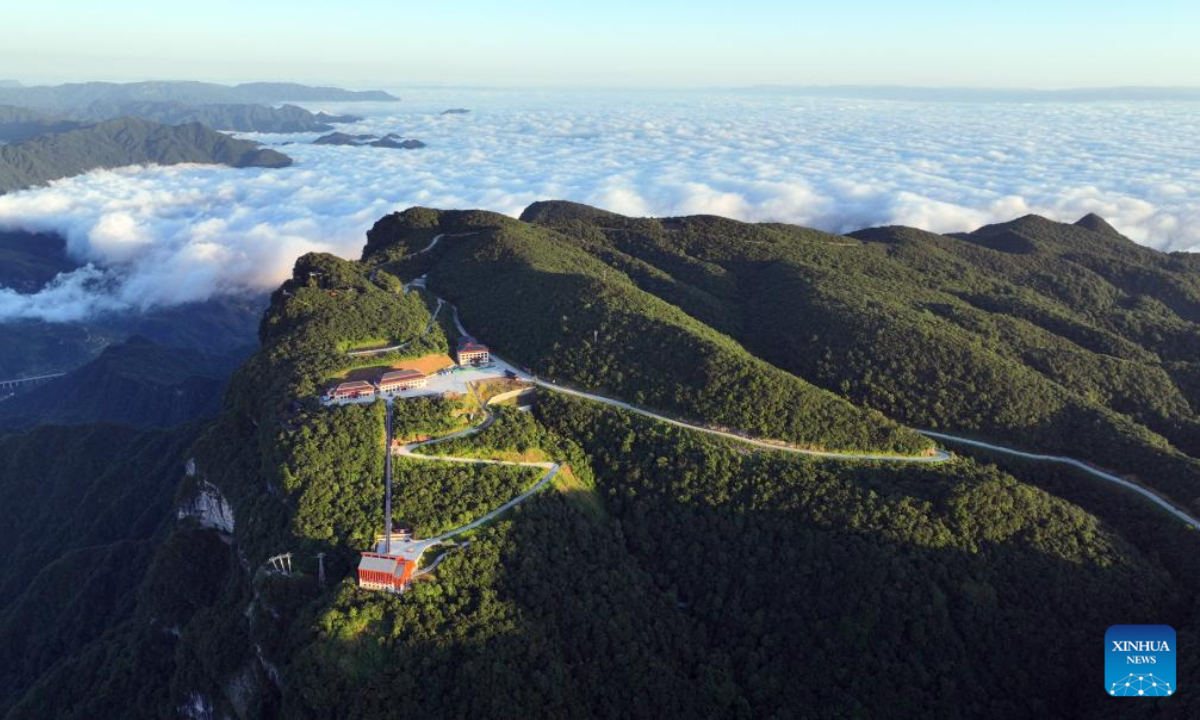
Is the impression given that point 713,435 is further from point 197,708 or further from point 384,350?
point 197,708

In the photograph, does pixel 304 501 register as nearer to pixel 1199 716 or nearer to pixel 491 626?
pixel 491 626

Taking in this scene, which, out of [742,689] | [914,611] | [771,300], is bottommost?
[742,689]

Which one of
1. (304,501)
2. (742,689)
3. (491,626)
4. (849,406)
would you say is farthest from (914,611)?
(304,501)

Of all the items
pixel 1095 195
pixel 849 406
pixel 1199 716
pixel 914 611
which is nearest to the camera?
pixel 1199 716

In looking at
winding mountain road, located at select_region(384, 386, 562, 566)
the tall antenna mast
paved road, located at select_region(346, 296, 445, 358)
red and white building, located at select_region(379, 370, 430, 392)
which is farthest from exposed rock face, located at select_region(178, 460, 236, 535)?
winding mountain road, located at select_region(384, 386, 562, 566)

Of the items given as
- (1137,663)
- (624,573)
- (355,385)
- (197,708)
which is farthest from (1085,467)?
(197,708)

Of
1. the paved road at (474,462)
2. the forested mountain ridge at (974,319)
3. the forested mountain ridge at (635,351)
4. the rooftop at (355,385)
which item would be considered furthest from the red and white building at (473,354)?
the forested mountain ridge at (974,319)

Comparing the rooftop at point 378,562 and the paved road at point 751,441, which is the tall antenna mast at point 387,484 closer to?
the rooftop at point 378,562
